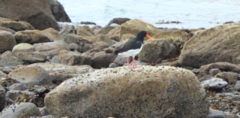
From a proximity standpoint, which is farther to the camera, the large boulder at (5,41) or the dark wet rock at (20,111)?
the large boulder at (5,41)

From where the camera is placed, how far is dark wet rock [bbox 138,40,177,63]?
36.2 ft

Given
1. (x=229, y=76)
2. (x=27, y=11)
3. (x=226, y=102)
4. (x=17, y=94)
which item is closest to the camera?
→ (x=226, y=102)

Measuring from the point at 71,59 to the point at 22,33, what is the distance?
3.75 m

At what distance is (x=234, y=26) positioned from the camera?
9945 mm

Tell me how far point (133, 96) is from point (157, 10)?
123 ft

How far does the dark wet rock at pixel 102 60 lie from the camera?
1152 centimetres

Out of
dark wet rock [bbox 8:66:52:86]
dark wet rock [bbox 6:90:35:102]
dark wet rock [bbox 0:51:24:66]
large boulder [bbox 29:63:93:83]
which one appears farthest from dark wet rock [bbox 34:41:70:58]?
dark wet rock [bbox 6:90:35:102]

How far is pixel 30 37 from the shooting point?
45.8 feet

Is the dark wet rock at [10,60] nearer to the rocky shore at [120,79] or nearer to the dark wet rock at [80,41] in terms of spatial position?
the rocky shore at [120,79]

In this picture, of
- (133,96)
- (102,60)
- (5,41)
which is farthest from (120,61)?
(133,96)

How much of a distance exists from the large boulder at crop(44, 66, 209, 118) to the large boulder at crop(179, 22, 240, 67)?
449cm

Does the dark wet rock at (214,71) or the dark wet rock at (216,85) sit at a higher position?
the dark wet rock at (216,85)

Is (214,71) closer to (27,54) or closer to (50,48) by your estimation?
(27,54)

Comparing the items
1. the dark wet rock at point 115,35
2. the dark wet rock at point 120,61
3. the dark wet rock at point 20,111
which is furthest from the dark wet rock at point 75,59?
the dark wet rock at point 115,35
